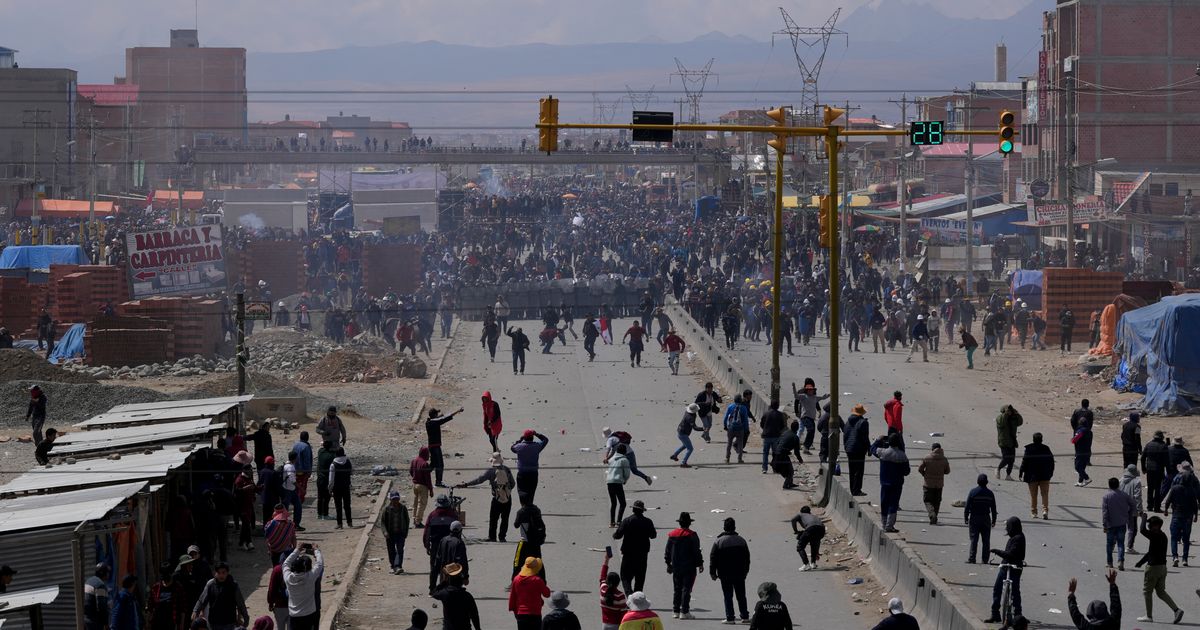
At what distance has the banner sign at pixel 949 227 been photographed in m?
64.1

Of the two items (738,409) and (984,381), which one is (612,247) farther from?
(738,409)

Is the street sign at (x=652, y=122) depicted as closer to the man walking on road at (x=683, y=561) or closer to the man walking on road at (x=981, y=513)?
the man walking on road at (x=981, y=513)

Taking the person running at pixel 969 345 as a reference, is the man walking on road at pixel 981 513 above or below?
below

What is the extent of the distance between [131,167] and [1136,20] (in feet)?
256

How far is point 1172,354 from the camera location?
28.5m

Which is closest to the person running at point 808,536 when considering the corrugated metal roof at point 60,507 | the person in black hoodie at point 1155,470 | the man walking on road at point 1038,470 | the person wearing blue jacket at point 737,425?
the man walking on road at point 1038,470

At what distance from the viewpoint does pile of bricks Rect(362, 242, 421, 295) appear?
167 ft

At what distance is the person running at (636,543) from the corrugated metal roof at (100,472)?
14.9 ft

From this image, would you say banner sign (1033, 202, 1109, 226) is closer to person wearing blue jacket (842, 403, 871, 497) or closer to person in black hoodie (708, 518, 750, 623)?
person wearing blue jacket (842, 403, 871, 497)

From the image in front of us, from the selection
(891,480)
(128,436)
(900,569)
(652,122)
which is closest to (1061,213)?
(652,122)

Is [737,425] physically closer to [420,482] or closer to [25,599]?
[420,482]

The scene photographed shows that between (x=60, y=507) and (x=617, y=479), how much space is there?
271 inches

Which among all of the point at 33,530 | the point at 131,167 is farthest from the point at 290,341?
the point at 131,167

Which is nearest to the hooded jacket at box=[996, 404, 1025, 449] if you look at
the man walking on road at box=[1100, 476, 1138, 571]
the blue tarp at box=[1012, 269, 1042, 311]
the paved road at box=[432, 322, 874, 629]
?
the paved road at box=[432, 322, 874, 629]
